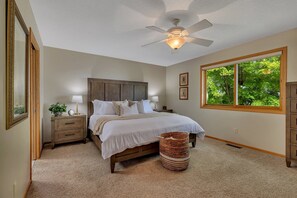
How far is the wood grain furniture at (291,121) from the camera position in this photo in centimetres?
231

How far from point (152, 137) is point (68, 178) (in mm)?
1387

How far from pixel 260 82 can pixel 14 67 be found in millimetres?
4234

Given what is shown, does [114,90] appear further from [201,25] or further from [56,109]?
[201,25]

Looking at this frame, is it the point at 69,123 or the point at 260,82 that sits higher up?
the point at 260,82

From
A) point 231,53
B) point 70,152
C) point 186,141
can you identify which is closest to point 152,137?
point 186,141

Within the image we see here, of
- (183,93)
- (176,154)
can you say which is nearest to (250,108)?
(183,93)

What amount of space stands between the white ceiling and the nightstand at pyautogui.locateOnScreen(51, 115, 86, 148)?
1759 millimetres

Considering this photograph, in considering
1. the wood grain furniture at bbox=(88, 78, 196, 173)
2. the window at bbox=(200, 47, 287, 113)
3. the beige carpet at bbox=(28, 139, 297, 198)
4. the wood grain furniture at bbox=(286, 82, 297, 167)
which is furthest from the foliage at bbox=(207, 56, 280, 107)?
the wood grain furniture at bbox=(88, 78, 196, 173)

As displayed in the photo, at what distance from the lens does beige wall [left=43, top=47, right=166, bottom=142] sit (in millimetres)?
3682

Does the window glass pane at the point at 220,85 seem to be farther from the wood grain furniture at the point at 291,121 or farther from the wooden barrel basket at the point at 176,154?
the wooden barrel basket at the point at 176,154

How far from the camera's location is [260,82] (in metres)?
3.35

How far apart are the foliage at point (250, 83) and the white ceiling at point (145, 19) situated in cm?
64

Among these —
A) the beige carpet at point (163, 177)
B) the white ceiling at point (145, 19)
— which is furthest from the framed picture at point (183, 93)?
the beige carpet at point (163, 177)

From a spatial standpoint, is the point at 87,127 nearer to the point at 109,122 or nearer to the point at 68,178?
the point at 109,122
